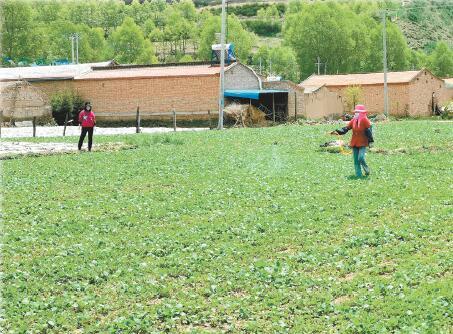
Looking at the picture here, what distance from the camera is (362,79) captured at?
75.1 m

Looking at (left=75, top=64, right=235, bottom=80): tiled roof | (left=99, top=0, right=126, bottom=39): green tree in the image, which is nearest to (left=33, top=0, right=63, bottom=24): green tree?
(left=99, top=0, right=126, bottom=39): green tree

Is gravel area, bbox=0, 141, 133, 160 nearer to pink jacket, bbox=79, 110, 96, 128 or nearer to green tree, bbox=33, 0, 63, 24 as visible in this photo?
pink jacket, bbox=79, 110, 96, 128

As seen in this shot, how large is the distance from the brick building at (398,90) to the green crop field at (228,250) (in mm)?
49947

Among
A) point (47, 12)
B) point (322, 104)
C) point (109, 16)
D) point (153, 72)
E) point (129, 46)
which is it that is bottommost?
point (322, 104)

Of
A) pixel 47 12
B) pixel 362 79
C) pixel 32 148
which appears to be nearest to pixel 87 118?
pixel 32 148

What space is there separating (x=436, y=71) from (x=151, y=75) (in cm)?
9153

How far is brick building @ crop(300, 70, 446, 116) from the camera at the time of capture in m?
71.4

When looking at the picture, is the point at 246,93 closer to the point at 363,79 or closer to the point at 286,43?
the point at 363,79

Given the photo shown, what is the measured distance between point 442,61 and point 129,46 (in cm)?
6190

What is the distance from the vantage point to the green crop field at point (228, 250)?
9.10m

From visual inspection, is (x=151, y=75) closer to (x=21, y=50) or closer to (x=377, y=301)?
(x=21, y=50)

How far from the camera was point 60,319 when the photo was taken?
9031 millimetres

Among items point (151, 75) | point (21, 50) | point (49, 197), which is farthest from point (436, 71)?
point (49, 197)

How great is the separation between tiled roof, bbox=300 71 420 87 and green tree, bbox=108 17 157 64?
49.8m
